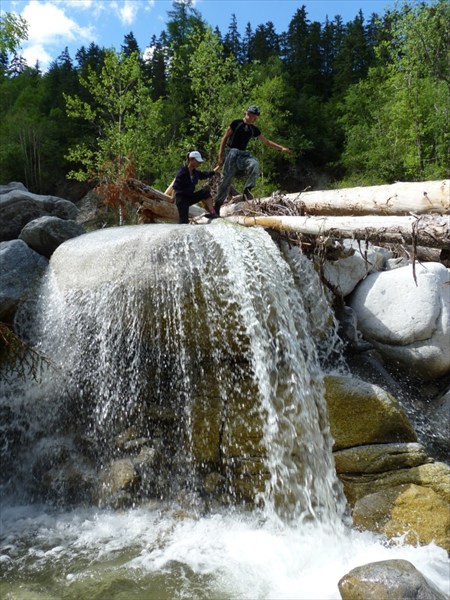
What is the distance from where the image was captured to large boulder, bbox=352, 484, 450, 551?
493cm

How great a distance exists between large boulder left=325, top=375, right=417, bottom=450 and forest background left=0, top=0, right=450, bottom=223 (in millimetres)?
9514

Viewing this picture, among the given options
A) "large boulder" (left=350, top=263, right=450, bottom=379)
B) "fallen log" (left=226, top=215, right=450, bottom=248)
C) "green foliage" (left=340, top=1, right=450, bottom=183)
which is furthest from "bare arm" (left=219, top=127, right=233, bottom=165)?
"green foliage" (left=340, top=1, right=450, bottom=183)

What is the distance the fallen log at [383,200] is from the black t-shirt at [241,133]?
1.90 metres

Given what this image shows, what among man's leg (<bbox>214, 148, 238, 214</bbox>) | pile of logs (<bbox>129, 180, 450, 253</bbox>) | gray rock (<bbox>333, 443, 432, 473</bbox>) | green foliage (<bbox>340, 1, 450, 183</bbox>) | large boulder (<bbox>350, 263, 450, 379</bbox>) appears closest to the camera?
pile of logs (<bbox>129, 180, 450, 253</bbox>)

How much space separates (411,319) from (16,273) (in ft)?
22.3

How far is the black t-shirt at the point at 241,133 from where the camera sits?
9.26 m

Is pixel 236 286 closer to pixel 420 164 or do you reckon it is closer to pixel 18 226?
pixel 18 226

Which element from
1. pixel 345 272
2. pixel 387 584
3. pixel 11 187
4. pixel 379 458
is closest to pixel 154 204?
pixel 345 272

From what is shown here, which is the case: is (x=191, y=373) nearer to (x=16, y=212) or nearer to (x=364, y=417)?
(x=364, y=417)

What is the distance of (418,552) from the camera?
4.78 meters

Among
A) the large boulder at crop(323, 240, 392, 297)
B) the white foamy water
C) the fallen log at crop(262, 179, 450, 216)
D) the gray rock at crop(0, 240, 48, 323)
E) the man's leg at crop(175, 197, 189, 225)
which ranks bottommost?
the white foamy water

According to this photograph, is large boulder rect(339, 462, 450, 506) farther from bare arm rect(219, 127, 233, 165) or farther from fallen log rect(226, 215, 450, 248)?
bare arm rect(219, 127, 233, 165)

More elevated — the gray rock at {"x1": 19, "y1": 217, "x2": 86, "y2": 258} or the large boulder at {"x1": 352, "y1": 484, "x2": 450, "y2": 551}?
the gray rock at {"x1": 19, "y1": 217, "x2": 86, "y2": 258}

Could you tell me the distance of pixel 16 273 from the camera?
7500mm
